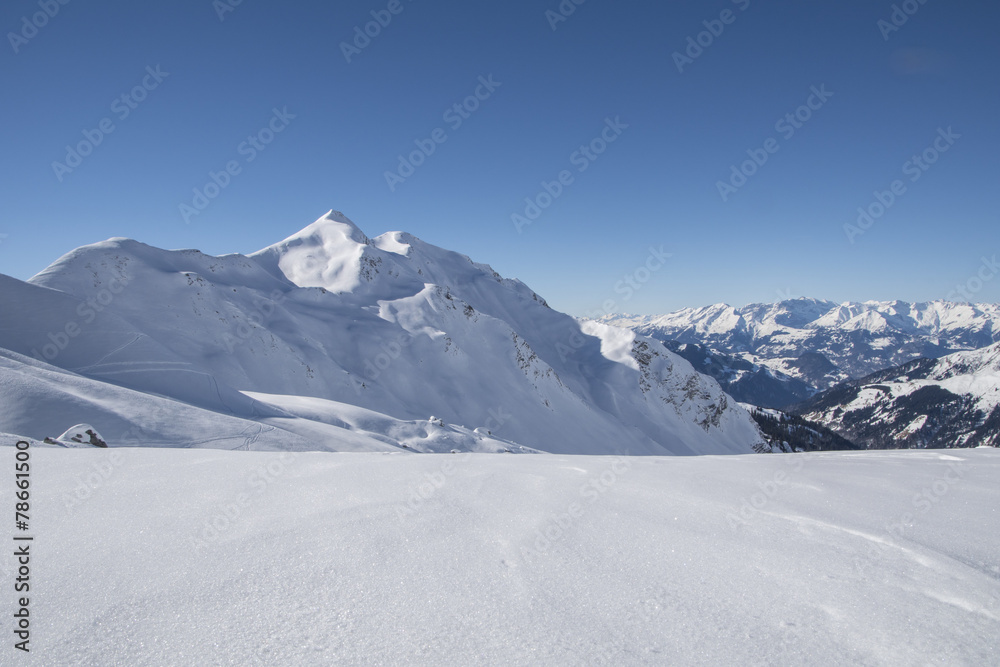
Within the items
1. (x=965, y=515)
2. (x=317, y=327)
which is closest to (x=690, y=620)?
(x=965, y=515)

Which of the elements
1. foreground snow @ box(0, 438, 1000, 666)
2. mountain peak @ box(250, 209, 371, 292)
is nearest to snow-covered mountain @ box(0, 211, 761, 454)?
mountain peak @ box(250, 209, 371, 292)

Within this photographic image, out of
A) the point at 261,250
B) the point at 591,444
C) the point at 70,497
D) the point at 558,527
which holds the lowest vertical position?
the point at 591,444

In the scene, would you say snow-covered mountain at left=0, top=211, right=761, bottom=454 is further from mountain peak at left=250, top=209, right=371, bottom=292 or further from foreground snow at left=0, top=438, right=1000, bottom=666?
foreground snow at left=0, top=438, right=1000, bottom=666

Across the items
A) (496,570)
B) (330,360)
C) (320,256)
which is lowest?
(496,570)

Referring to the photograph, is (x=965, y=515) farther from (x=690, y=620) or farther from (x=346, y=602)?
(x=346, y=602)

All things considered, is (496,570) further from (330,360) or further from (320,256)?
(320,256)

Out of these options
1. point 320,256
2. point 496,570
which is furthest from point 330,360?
point 496,570
